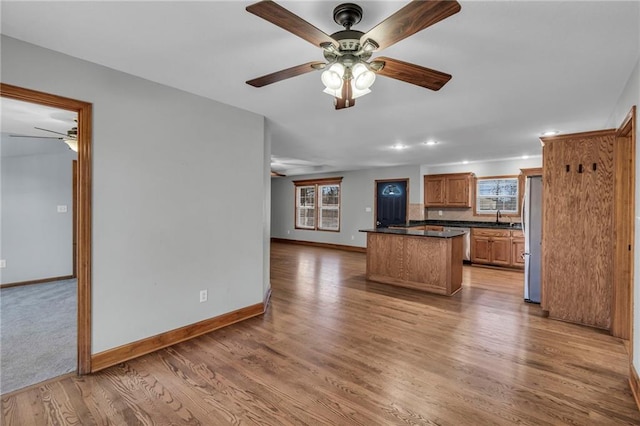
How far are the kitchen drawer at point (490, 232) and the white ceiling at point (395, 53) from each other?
9.46 feet

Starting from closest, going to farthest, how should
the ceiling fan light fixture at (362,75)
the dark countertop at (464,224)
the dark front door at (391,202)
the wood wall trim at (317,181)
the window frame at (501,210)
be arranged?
the ceiling fan light fixture at (362,75)
the dark countertop at (464,224)
the window frame at (501,210)
the dark front door at (391,202)
the wood wall trim at (317,181)

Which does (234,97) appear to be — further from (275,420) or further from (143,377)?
(275,420)

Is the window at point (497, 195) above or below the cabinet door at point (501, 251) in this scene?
above

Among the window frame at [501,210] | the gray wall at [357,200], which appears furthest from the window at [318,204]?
the window frame at [501,210]

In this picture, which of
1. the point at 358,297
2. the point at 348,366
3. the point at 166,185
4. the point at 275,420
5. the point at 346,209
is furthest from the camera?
the point at 346,209

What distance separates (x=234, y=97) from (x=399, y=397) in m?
2.93

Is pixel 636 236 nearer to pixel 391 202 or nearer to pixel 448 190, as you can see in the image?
pixel 448 190

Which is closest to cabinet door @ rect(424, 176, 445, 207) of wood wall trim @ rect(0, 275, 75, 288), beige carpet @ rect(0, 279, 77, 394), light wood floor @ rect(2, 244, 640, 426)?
light wood floor @ rect(2, 244, 640, 426)

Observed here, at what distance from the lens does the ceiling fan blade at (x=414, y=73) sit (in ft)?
5.82

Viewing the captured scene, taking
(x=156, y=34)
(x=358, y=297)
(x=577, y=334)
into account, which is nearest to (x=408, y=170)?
(x=358, y=297)

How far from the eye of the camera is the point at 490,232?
6.52 meters

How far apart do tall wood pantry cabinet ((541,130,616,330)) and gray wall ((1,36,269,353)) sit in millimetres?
3384

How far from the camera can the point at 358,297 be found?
4316mm

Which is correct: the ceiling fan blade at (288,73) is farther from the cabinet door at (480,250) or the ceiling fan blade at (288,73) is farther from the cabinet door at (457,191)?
the cabinet door at (457,191)
